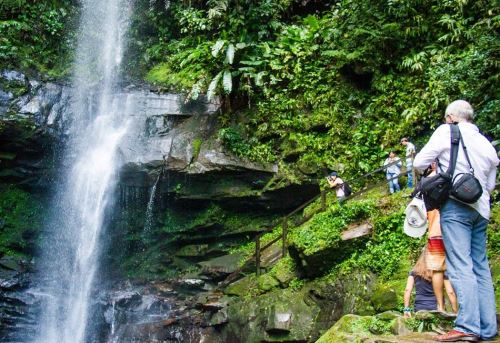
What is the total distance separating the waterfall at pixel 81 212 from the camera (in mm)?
12680

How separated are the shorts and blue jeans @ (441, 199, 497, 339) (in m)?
1.31

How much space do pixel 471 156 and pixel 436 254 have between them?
5.55 feet

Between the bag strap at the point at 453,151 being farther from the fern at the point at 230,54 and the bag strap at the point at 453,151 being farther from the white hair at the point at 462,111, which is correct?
the fern at the point at 230,54

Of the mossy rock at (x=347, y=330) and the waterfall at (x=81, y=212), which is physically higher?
the waterfall at (x=81, y=212)

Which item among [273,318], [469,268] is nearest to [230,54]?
[273,318]

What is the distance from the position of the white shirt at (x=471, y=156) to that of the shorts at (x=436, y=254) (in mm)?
1403

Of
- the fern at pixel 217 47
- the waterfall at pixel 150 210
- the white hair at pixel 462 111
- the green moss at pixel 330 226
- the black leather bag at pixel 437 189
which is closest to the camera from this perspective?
the black leather bag at pixel 437 189

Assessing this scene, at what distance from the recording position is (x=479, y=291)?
135 inches

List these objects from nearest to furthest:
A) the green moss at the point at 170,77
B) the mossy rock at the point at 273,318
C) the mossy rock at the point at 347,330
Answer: the mossy rock at the point at 347,330 < the mossy rock at the point at 273,318 < the green moss at the point at 170,77

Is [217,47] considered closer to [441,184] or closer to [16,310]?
[16,310]

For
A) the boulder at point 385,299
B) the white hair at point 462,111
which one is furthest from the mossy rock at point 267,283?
the white hair at point 462,111

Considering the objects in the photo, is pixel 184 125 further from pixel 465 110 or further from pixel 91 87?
pixel 465 110

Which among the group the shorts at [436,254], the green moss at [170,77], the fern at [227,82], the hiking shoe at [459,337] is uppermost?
the green moss at [170,77]

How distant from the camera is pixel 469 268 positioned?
11.1ft
